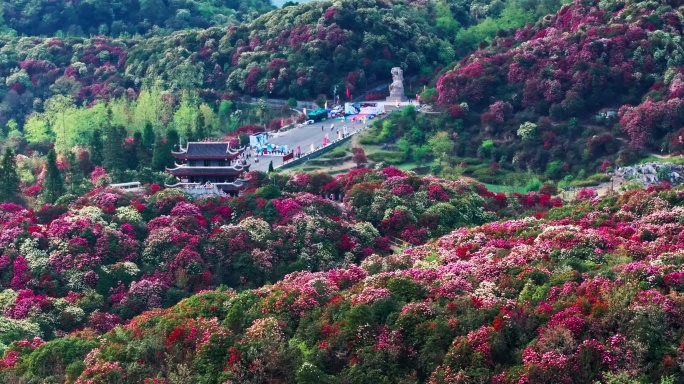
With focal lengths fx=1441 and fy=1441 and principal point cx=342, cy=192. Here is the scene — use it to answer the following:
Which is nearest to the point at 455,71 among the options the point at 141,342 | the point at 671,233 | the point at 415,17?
the point at 415,17

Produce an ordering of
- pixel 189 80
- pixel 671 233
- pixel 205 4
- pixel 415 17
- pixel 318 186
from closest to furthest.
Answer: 1. pixel 671 233
2. pixel 318 186
3. pixel 189 80
4. pixel 415 17
5. pixel 205 4

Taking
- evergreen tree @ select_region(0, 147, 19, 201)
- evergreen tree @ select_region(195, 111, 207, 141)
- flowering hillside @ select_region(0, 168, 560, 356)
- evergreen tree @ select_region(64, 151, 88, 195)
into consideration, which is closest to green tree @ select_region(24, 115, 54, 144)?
evergreen tree @ select_region(195, 111, 207, 141)

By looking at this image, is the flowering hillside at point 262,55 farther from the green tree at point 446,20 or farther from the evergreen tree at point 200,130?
the evergreen tree at point 200,130

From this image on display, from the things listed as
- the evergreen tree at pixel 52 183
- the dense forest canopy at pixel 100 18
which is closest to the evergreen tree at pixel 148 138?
the evergreen tree at pixel 52 183

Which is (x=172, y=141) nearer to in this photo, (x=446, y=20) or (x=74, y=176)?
(x=74, y=176)

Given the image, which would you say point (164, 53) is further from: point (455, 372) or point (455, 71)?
point (455, 372)
